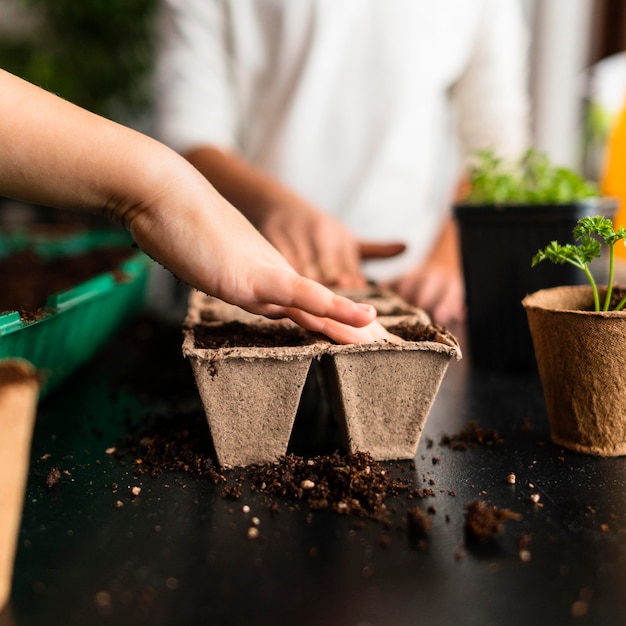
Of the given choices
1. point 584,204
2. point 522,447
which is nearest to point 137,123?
point 584,204

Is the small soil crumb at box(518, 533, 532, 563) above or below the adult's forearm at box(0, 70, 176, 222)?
below

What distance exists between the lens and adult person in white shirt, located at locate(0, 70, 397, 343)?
1.97 feet

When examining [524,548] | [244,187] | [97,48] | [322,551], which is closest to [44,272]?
[244,187]

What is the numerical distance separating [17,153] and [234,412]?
0.34 meters

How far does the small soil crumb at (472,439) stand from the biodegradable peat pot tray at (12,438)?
0.50 meters

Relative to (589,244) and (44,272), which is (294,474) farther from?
(44,272)

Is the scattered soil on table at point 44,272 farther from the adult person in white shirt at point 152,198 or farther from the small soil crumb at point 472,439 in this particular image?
the small soil crumb at point 472,439

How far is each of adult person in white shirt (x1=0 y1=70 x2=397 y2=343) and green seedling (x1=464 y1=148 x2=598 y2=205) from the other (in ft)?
1.61

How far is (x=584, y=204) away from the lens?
98 cm

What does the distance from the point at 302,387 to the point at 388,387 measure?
10cm

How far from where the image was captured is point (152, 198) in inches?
25.7

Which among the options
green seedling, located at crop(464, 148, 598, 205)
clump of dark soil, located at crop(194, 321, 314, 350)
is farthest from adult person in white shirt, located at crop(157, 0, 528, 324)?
clump of dark soil, located at crop(194, 321, 314, 350)

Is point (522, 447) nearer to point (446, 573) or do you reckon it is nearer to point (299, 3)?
point (446, 573)

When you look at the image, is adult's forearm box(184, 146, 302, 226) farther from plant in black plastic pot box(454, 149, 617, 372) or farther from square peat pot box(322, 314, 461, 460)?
square peat pot box(322, 314, 461, 460)
